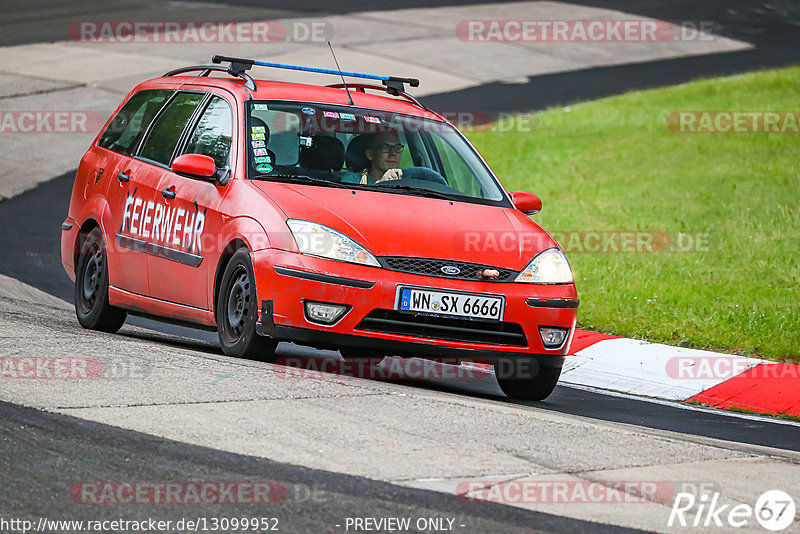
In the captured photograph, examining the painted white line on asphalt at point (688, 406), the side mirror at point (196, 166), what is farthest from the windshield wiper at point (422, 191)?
the painted white line on asphalt at point (688, 406)

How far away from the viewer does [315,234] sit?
7.42 m

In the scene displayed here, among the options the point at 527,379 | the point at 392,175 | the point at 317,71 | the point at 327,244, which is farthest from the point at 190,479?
the point at 317,71

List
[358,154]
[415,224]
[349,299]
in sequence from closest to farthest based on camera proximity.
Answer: [349,299] → [415,224] → [358,154]

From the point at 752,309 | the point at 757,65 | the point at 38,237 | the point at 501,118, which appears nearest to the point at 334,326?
the point at 752,309

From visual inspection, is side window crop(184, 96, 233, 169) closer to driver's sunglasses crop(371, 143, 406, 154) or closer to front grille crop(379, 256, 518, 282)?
driver's sunglasses crop(371, 143, 406, 154)

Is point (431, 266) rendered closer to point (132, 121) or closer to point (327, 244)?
point (327, 244)

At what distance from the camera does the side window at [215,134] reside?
27.6 ft

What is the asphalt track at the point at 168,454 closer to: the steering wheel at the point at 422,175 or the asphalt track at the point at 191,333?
the asphalt track at the point at 191,333

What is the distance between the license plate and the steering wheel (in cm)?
137

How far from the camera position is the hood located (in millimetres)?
7469

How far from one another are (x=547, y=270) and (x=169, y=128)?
2.94 metres

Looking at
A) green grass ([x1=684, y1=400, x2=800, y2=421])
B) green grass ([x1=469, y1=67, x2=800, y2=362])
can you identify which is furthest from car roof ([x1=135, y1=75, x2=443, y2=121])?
green grass ([x1=469, y1=67, x2=800, y2=362])

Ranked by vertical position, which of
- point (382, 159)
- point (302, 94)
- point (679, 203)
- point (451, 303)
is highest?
point (302, 94)

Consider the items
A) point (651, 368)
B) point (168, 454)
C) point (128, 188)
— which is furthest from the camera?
point (651, 368)
